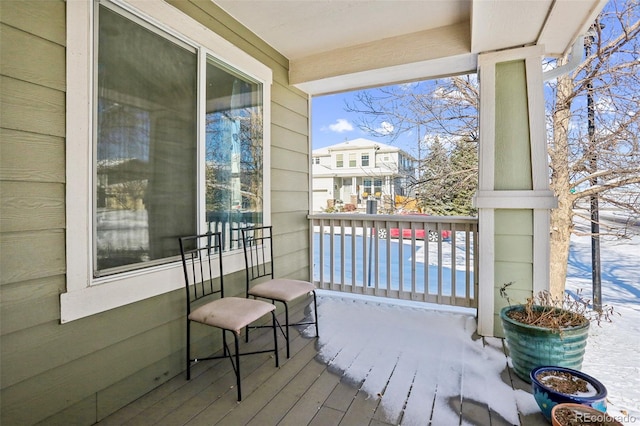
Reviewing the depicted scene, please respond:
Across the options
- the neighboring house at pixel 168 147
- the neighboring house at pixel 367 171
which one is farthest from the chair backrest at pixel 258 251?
the neighboring house at pixel 367 171

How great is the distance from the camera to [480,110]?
8.95 feet

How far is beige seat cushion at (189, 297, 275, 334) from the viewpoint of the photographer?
5.91 ft

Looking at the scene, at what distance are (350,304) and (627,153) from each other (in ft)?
11.5

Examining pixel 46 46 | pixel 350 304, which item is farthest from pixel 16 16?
pixel 350 304

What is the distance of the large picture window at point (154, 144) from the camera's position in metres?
1.70

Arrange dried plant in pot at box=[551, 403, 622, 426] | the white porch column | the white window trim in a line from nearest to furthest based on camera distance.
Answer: dried plant in pot at box=[551, 403, 622, 426], the white window trim, the white porch column

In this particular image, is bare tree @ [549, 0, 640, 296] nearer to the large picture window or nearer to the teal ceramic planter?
the teal ceramic planter

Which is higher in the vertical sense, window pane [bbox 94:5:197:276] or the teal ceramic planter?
window pane [bbox 94:5:197:276]

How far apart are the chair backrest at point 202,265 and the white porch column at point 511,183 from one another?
218cm

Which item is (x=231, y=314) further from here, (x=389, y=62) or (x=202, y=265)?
(x=389, y=62)

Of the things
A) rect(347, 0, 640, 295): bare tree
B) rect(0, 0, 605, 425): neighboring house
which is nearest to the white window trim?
rect(0, 0, 605, 425): neighboring house

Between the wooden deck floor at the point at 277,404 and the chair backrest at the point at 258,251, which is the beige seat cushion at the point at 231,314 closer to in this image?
the wooden deck floor at the point at 277,404

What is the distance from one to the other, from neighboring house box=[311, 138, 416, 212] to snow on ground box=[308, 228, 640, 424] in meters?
1.31

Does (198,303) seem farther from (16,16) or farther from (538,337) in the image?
(538,337)
